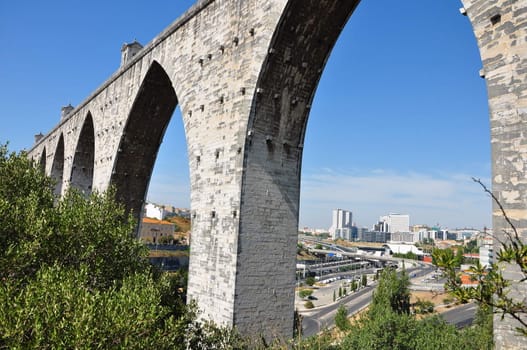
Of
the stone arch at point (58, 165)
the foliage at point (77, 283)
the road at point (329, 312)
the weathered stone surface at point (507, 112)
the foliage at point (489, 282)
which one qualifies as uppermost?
the stone arch at point (58, 165)

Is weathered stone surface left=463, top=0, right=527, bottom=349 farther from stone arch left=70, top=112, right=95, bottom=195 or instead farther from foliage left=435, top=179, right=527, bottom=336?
stone arch left=70, top=112, right=95, bottom=195

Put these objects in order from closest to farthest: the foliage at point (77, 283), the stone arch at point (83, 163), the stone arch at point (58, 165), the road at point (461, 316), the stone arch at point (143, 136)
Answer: the foliage at point (77, 283), the stone arch at point (143, 136), the stone arch at point (83, 163), the stone arch at point (58, 165), the road at point (461, 316)

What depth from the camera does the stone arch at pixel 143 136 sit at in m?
14.3

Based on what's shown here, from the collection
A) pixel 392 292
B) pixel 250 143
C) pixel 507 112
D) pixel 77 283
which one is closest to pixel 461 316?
pixel 392 292

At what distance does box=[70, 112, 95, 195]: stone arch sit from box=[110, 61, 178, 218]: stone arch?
19.7 ft

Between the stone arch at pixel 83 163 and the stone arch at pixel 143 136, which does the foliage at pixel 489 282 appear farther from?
the stone arch at pixel 83 163

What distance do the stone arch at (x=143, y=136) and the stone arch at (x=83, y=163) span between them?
600cm

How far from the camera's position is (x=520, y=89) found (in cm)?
404

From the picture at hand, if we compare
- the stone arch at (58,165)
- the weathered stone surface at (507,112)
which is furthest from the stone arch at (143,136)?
the stone arch at (58,165)

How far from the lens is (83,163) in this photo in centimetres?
2144

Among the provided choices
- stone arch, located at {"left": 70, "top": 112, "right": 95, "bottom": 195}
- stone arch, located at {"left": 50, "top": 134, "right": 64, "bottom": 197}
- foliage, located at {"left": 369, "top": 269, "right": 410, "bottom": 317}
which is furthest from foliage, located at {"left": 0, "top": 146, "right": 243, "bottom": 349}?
foliage, located at {"left": 369, "top": 269, "right": 410, "bottom": 317}

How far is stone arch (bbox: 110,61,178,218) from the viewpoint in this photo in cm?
1431

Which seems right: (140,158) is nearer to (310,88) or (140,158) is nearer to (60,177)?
(310,88)

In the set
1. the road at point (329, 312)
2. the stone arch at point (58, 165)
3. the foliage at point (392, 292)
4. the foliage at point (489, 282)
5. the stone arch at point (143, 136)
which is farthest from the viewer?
the foliage at point (392, 292)
